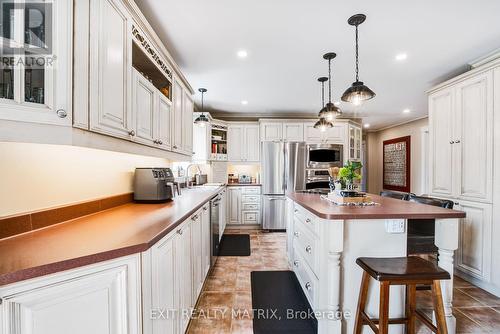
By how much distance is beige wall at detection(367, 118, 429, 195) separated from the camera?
19.3ft

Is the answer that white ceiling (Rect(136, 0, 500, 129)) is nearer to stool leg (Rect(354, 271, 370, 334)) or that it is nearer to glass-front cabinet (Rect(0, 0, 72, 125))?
glass-front cabinet (Rect(0, 0, 72, 125))

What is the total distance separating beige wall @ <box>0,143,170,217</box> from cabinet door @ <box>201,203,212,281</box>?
2.75 feet

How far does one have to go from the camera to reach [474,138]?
8.58 feet

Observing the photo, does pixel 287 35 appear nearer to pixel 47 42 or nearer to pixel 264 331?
pixel 47 42

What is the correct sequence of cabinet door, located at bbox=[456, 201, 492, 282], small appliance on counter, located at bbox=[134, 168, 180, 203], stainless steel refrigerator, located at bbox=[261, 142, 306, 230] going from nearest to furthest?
small appliance on counter, located at bbox=[134, 168, 180, 203] < cabinet door, located at bbox=[456, 201, 492, 282] < stainless steel refrigerator, located at bbox=[261, 142, 306, 230]

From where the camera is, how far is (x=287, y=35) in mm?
2287

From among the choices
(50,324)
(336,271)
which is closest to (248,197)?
(336,271)

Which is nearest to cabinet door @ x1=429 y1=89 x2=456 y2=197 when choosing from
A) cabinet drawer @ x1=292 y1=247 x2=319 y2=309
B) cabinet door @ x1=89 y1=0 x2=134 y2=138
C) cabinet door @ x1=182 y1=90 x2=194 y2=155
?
cabinet drawer @ x1=292 y1=247 x2=319 y2=309

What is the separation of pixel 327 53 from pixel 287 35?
2.06 ft

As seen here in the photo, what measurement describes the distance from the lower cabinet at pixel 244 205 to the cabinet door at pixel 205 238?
239 centimetres

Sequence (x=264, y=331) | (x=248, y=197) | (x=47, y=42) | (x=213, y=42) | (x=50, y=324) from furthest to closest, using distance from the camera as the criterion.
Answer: (x=248, y=197)
(x=213, y=42)
(x=264, y=331)
(x=47, y=42)
(x=50, y=324)

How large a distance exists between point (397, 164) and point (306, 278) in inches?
233

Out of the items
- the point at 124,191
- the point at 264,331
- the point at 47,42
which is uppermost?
the point at 47,42

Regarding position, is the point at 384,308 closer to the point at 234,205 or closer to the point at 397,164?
the point at 234,205
